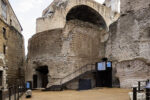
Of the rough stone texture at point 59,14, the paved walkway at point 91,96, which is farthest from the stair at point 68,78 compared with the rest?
the rough stone texture at point 59,14

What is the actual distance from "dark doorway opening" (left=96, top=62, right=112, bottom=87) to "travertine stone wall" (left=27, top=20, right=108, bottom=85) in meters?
1.58

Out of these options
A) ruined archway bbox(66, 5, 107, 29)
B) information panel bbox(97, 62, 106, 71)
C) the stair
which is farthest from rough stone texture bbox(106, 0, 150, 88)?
ruined archway bbox(66, 5, 107, 29)

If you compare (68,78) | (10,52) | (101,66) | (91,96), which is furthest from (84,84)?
(10,52)

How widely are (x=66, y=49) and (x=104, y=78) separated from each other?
4.83 meters

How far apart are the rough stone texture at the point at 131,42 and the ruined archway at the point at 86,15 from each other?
9.48 meters

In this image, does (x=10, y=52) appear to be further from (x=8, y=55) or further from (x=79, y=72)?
(x=79, y=72)

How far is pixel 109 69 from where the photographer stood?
1608cm

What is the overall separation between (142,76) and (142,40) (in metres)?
3.49

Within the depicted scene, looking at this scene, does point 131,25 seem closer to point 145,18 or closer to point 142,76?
point 145,18

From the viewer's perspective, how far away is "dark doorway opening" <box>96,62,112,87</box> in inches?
656

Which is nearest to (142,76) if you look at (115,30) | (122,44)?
(122,44)

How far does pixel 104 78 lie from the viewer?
1759cm

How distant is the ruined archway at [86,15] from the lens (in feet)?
85.6

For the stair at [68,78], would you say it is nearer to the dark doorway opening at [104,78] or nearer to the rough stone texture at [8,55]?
the dark doorway opening at [104,78]
